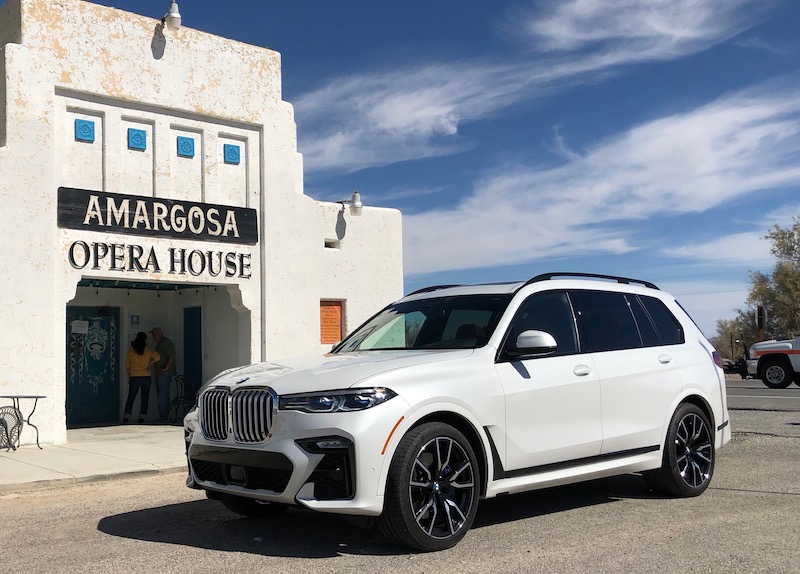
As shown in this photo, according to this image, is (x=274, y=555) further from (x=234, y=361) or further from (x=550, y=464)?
(x=234, y=361)

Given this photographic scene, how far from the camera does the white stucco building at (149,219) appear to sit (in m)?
12.7

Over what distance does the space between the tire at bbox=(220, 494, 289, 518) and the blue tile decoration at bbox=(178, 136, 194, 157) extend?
8.93m

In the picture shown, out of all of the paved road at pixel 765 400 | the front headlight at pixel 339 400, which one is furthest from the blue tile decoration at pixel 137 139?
the paved road at pixel 765 400

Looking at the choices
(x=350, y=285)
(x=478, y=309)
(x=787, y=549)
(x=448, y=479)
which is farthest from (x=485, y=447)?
(x=350, y=285)

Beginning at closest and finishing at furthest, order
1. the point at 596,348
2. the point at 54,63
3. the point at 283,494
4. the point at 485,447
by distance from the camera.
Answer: the point at 283,494
the point at 485,447
the point at 596,348
the point at 54,63

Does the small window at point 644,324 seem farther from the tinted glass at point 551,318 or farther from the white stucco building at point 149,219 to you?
the white stucco building at point 149,219

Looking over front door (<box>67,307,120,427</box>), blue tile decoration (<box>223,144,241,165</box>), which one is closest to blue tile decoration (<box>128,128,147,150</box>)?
blue tile decoration (<box>223,144,241,165</box>)

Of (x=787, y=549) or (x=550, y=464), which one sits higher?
(x=550, y=464)

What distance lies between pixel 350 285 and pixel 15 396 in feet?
22.1

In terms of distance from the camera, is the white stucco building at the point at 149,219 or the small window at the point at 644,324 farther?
the white stucco building at the point at 149,219

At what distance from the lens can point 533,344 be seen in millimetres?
6195

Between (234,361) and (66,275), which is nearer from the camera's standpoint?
(66,275)

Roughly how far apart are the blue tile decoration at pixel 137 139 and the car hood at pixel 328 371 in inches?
331

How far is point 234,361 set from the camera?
52.6ft
